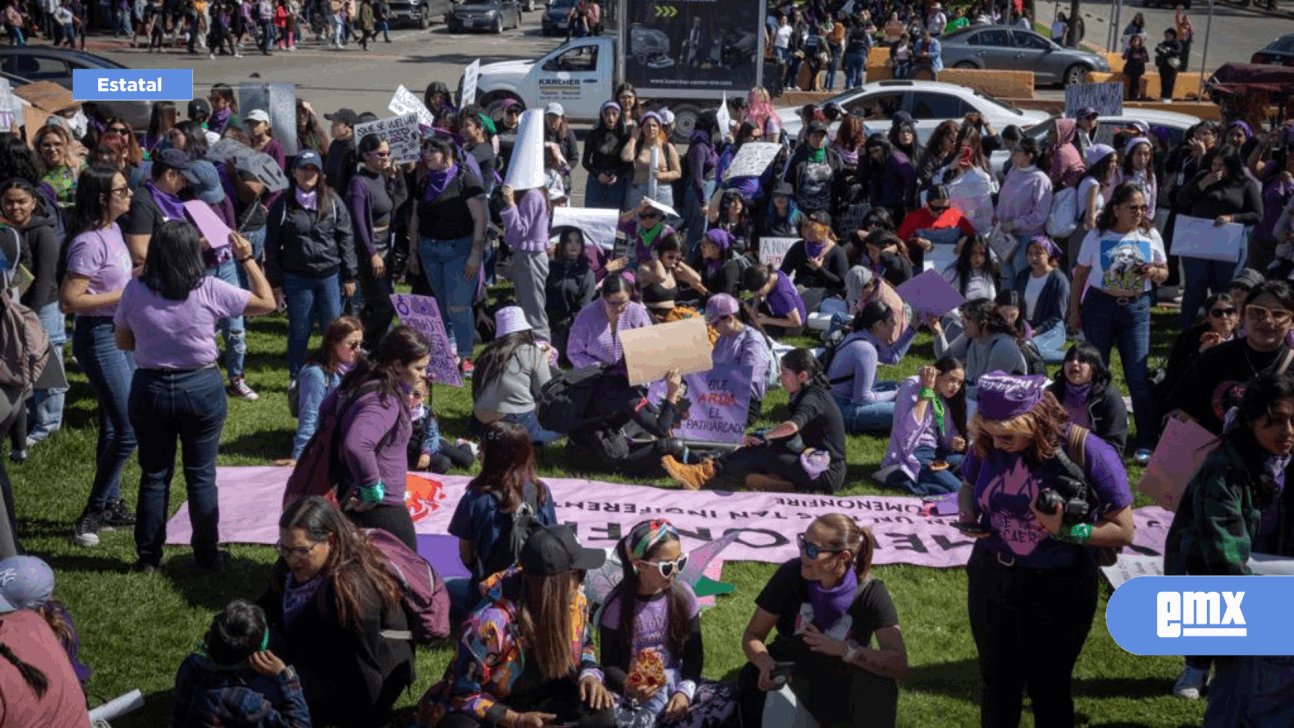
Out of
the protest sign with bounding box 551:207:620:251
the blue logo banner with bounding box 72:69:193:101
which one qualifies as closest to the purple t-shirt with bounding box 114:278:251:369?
the protest sign with bounding box 551:207:620:251

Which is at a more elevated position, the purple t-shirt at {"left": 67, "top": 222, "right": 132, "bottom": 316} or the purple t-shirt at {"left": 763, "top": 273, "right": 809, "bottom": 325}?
the purple t-shirt at {"left": 67, "top": 222, "right": 132, "bottom": 316}

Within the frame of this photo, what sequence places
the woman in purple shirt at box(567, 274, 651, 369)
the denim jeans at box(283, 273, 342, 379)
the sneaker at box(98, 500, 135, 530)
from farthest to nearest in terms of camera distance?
the denim jeans at box(283, 273, 342, 379)
the woman in purple shirt at box(567, 274, 651, 369)
the sneaker at box(98, 500, 135, 530)

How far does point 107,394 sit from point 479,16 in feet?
130

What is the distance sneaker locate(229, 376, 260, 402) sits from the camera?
1039 cm

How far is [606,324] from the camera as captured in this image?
32.8ft

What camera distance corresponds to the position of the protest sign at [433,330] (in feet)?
31.2

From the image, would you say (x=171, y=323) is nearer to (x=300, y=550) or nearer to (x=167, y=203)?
(x=300, y=550)

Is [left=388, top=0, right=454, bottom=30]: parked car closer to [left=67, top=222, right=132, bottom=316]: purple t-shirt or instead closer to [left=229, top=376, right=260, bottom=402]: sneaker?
[left=229, top=376, right=260, bottom=402]: sneaker

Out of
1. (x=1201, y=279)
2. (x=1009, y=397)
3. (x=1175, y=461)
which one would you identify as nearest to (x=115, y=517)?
(x=1009, y=397)

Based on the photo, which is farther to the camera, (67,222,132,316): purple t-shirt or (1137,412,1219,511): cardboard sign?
(67,222,132,316): purple t-shirt

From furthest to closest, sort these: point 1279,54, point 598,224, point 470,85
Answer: point 1279,54 → point 470,85 → point 598,224

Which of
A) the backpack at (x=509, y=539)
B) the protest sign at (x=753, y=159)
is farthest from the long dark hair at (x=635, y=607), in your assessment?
the protest sign at (x=753, y=159)

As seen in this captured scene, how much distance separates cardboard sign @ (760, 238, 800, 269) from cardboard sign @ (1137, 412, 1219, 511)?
6.69 metres

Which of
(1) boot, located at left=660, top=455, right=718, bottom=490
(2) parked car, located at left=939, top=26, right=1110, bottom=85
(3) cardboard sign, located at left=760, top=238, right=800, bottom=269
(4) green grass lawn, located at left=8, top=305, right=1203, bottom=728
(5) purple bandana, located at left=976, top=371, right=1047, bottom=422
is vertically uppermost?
(2) parked car, located at left=939, top=26, right=1110, bottom=85
